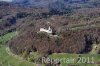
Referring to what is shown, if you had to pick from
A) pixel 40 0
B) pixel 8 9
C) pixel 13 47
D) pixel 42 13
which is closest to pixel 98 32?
pixel 13 47

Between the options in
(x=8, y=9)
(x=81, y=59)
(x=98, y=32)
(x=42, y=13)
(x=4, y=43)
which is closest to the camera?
Result: (x=81, y=59)

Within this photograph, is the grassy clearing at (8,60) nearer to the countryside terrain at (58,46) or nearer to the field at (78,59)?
the countryside terrain at (58,46)

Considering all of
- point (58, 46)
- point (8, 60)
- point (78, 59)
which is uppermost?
point (58, 46)

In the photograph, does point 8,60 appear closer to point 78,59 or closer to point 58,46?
point 58,46

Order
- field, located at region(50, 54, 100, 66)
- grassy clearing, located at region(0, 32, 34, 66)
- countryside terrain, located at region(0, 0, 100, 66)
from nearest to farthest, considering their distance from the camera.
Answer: field, located at region(50, 54, 100, 66), countryside terrain, located at region(0, 0, 100, 66), grassy clearing, located at region(0, 32, 34, 66)

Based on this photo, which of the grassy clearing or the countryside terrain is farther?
the grassy clearing

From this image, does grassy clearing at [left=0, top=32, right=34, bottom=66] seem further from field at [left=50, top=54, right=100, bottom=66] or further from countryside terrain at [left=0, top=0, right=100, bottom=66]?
field at [left=50, top=54, right=100, bottom=66]

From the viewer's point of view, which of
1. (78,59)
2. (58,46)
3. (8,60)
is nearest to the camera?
(78,59)

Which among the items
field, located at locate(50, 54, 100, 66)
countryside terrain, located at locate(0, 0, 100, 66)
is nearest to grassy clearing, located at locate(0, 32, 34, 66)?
countryside terrain, located at locate(0, 0, 100, 66)

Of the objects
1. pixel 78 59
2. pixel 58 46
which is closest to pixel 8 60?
pixel 58 46

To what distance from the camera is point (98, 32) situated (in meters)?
58.8

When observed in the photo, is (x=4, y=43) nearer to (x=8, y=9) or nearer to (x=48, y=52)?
(x=48, y=52)

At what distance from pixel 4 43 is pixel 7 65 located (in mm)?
13821

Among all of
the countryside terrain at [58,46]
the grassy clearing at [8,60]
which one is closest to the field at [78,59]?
the countryside terrain at [58,46]
